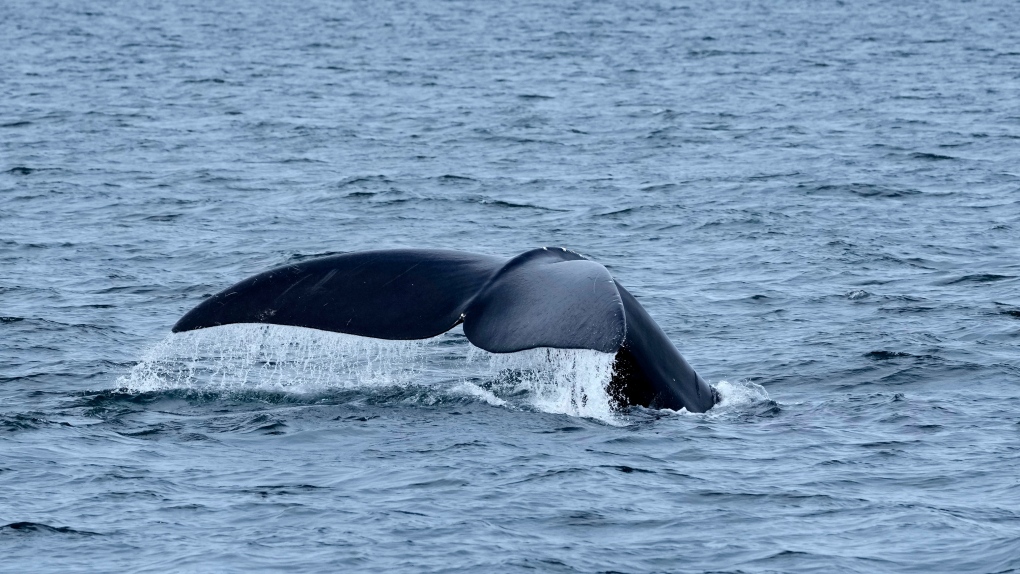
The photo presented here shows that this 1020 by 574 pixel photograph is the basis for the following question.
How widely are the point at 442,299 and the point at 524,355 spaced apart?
220 cm

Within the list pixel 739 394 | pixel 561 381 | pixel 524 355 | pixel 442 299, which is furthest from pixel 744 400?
pixel 442 299

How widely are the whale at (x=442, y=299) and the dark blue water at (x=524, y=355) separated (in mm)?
227

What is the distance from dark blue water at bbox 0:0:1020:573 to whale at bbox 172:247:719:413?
0.23 meters

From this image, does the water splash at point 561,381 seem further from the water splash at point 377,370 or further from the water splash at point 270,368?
the water splash at point 270,368

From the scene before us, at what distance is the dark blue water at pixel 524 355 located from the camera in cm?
832

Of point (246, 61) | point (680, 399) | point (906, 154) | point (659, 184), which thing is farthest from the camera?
point (246, 61)

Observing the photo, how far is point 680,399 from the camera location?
31.2ft

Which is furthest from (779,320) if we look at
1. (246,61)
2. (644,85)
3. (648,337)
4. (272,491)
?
(246,61)

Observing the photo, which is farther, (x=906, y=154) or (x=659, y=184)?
(x=906, y=154)

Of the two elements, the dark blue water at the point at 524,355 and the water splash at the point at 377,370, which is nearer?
the dark blue water at the point at 524,355

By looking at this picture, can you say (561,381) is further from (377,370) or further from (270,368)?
(270,368)

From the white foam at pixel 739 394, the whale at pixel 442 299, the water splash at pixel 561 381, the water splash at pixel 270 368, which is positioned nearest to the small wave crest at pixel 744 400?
the white foam at pixel 739 394

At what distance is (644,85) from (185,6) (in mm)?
40330

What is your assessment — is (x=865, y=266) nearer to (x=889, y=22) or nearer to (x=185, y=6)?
(x=889, y=22)
